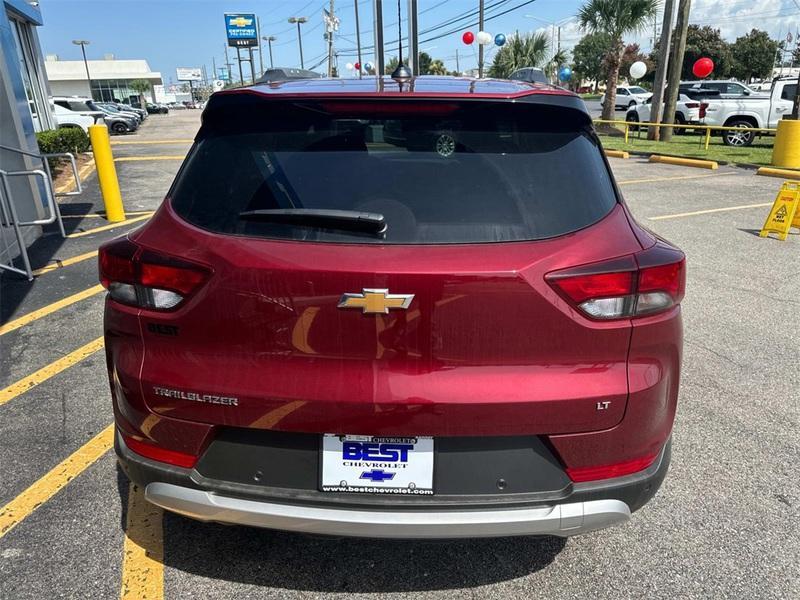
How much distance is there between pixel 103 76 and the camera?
81812 mm

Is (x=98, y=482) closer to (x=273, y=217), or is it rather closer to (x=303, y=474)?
(x=303, y=474)

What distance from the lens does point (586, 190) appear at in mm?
1993

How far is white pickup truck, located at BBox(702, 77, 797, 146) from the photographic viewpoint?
61.1 feet

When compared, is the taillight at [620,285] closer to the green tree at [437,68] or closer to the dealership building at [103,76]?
the green tree at [437,68]

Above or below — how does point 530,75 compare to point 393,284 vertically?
above

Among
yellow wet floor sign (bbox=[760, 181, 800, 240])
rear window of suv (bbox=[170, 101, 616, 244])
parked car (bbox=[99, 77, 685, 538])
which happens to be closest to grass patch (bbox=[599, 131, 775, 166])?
yellow wet floor sign (bbox=[760, 181, 800, 240])

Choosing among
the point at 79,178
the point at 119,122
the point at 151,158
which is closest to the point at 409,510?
the point at 79,178

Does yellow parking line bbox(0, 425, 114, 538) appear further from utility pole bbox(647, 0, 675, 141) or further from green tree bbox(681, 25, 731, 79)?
green tree bbox(681, 25, 731, 79)

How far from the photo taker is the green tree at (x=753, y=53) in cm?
6481

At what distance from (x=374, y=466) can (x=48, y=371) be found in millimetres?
3187

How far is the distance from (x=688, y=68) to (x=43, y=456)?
64001 millimetres

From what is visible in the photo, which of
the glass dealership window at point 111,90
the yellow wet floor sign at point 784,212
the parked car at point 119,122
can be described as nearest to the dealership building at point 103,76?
the glass dealership window at point 111,90

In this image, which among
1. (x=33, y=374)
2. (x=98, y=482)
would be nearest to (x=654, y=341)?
(x=98, y=482)

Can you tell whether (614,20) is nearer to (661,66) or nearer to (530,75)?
(661,66)
